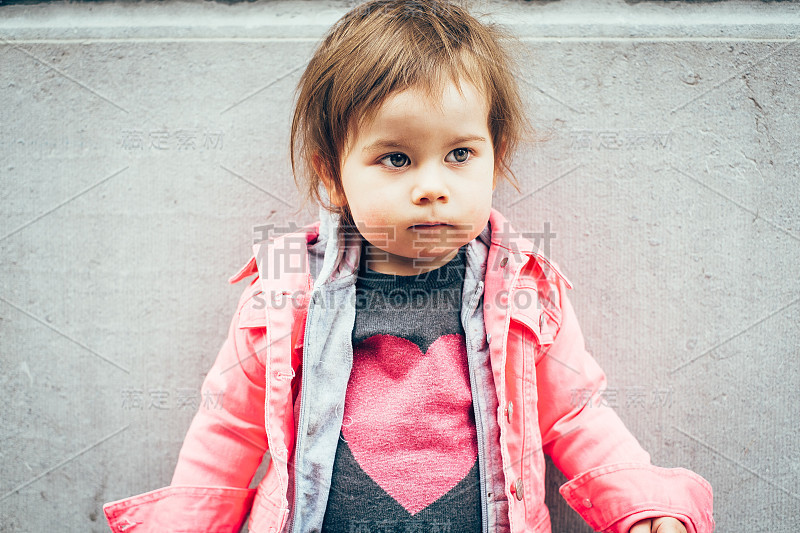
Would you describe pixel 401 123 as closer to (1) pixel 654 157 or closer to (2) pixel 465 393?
(2) pixel 465 393

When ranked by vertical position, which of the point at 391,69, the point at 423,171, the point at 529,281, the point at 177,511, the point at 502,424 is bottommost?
the point at 177,511

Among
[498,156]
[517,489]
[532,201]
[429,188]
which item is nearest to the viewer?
[429,188]

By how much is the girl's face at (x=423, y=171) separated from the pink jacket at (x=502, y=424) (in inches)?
7.6

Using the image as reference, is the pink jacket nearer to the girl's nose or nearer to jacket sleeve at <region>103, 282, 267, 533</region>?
jacket sleeve at <region>103, 282, 267, 533</region>

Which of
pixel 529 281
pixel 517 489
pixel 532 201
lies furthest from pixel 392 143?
pixel 517 489

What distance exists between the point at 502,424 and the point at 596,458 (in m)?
0.23

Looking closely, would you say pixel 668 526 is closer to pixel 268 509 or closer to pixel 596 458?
pixel 596 458

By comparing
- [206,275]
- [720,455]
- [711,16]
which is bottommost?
[720,455]

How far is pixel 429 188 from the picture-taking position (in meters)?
0.98

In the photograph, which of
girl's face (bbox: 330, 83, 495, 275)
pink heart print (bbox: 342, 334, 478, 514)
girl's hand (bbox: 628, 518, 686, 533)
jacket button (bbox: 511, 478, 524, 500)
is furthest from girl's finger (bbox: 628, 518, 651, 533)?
girl's face (bbox: 330, 83, 495, 275)

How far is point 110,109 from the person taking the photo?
4.58 feet

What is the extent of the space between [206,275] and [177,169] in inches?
11.1

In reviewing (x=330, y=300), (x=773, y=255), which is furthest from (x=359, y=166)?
(x=773, y=255)

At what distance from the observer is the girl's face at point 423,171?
988 mm
